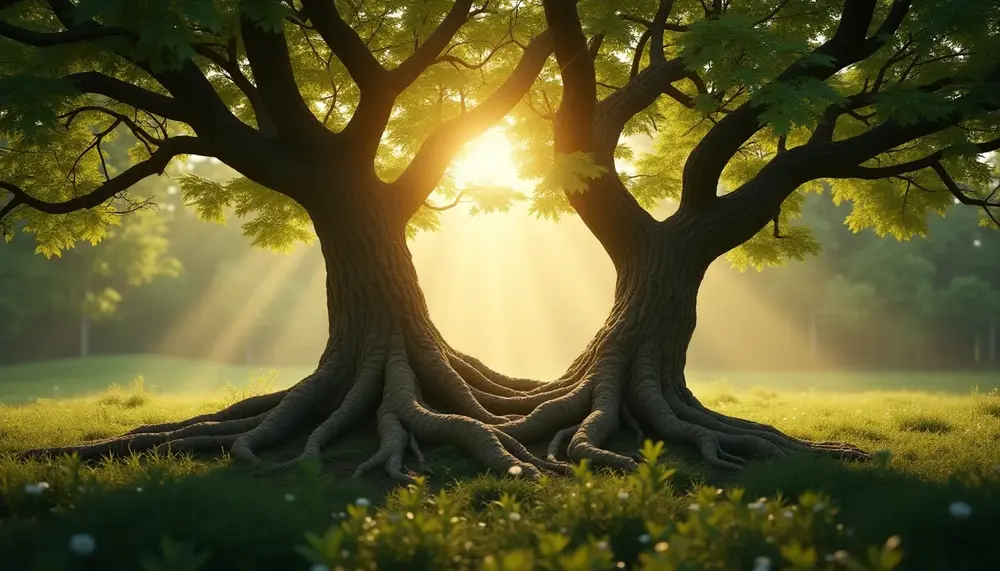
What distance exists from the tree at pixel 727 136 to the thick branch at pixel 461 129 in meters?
0.65

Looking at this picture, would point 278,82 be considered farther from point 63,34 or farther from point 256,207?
point 256,207

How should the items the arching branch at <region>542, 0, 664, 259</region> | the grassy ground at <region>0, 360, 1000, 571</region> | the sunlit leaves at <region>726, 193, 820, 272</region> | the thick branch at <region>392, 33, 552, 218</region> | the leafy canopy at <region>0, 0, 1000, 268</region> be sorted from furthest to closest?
the sunlit leaves at <region>726, 193, 820, 272</region>
the thick branch at <region>392, 33, 552, 218</region>
the arching branch at <region>542, 0, 664, 259</region>
the leafy canopy at <region>0, 0, 1000, 268</region>
the grassy ground at <region>0, 360, 1000, 571</region>

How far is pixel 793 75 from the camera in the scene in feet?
29.4

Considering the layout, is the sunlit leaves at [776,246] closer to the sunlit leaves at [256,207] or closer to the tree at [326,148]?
the tree at [326,148]

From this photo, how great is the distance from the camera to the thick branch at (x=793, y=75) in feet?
30.7

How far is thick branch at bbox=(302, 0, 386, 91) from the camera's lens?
874 cm

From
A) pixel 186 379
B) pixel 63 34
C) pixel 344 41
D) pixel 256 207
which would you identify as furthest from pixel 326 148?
pixel 186 379

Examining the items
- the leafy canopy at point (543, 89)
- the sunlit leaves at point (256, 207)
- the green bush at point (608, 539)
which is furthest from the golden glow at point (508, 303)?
the green bush at point (608, 539)

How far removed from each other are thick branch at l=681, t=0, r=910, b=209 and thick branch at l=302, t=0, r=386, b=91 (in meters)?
4.00

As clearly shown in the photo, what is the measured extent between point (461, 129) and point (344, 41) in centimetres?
236

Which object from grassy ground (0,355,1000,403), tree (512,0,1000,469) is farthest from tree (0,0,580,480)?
grassy ground (0,355,1000,403)

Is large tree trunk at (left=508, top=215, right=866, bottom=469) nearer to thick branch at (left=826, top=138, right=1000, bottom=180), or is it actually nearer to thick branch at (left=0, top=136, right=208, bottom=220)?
thick branch at (left=826, top=138, right=1000, bottom=180)

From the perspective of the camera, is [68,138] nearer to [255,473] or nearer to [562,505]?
[255,473]

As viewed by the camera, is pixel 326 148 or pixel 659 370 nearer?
pixel 326 148
